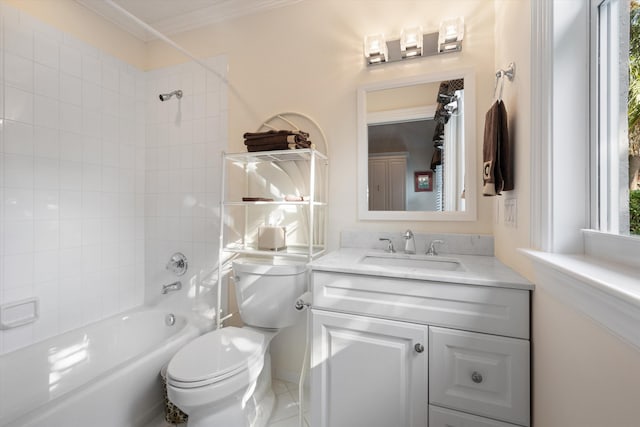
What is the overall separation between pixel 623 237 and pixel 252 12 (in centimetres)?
229

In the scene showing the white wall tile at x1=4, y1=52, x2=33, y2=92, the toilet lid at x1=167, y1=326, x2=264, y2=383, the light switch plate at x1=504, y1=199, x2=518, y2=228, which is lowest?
the toilet lid at x1=167, y1=326, x2=264, y2=383

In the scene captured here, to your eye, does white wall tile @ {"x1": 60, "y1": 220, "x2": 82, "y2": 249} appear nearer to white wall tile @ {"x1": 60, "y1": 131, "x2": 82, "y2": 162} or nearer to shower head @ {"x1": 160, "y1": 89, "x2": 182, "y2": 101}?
white wall tile @ {"x1": 60, "y1": 131, "x2": 82, "y2": 162}

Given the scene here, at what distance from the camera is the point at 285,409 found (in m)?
1.57

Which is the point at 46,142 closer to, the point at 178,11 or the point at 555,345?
the point at 178,11

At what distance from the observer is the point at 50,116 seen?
1.70 meters

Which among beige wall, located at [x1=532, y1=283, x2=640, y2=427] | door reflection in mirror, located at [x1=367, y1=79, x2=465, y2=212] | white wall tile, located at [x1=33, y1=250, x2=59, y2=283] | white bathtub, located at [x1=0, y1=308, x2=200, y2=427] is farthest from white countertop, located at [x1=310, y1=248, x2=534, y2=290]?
white wall tile, located at [x1=33, y1=250, x2=59, y2=283]

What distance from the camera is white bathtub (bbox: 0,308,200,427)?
116 cm

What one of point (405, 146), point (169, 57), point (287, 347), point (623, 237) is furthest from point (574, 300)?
point (169, 57)

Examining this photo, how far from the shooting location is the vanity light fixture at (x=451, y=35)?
57.7 inches

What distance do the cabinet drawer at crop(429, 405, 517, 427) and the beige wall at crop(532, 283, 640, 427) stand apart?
14 cm

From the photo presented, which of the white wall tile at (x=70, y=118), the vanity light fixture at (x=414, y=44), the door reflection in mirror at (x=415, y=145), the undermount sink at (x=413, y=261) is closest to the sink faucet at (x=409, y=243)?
the undermount sink at (x=413, y=261)

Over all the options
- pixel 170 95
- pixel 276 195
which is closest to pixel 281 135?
pixel 276 195

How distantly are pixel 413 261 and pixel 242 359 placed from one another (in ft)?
3.15

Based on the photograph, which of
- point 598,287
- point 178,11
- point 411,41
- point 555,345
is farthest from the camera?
point 178,11
